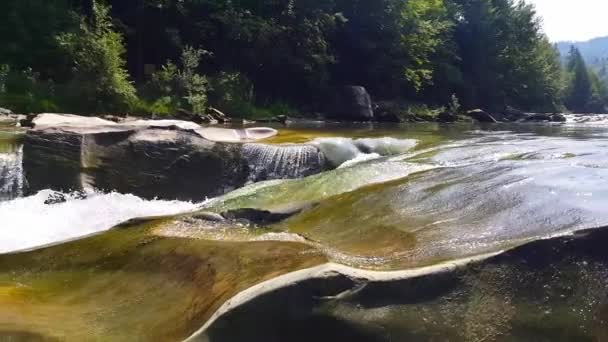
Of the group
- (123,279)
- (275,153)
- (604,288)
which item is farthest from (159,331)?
(275,153)

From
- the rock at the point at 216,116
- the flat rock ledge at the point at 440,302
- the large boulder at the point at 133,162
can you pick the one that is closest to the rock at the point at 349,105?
the rock at the point at 216,116

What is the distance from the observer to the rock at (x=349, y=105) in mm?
27619

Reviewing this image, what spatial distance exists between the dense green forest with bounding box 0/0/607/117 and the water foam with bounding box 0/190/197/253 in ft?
31.4

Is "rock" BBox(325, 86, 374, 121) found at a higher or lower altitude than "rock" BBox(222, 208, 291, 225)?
higher

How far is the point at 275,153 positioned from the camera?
12.5 m

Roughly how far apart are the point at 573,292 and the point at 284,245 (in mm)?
2442

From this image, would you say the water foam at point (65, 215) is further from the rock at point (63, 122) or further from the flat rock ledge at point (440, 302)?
the flat rock ledge at point (440, 302)

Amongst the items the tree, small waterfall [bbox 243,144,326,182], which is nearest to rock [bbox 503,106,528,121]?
small waterfall [bbox 243,144,326,182]

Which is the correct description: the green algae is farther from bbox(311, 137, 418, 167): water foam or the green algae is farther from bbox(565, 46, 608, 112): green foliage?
bbox(565, 46, 608, 112): green foliage

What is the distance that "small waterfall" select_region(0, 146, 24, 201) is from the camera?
10.5 meters

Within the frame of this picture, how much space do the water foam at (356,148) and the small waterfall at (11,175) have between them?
19.3ft

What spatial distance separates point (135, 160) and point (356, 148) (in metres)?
5.00

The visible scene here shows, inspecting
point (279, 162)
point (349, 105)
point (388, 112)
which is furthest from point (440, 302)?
point (388, 112)

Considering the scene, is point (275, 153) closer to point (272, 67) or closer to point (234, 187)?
point (234, 187)
